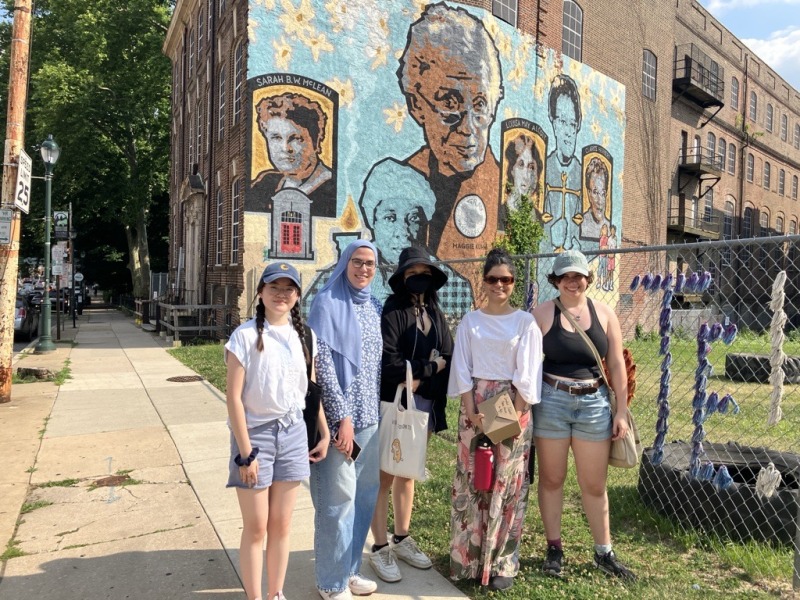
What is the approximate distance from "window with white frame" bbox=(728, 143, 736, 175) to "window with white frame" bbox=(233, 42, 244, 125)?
1122 inches

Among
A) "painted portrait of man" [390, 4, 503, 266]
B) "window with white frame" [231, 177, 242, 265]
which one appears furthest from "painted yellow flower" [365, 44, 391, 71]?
"window with white frame" [231, 177, 242, 265]

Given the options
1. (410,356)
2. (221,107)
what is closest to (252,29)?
(221,107)

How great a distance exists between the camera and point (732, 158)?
33.4m

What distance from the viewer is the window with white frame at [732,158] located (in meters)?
33.1

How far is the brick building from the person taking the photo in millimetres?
14312

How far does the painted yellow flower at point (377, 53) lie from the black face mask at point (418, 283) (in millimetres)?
13056

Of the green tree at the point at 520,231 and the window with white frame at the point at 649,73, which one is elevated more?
the window with white frame at the point at 649,73

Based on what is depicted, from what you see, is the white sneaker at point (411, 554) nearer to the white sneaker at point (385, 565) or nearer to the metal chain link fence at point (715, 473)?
the white sneaker at point (385, 565)

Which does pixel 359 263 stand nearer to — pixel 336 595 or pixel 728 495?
pixel 336 595

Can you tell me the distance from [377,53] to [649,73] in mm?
14188

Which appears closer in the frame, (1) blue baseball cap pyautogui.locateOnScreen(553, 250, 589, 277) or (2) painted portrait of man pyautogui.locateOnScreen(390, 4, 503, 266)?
(1) blue baseball cap pyautogui.locateOnScreen(553, 250, 589, 277)

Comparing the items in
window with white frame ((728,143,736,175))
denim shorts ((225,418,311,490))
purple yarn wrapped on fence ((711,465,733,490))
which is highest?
window with white frame ((728,143,736,175))

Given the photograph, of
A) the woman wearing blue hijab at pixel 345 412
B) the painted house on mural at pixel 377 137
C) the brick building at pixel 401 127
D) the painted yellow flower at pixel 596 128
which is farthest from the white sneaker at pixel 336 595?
the painted yellow flower at pixel 596 128

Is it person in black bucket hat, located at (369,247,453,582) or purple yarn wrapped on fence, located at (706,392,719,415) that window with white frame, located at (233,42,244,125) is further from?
purple yarn wrapped on fence, located at (706,392,719,415)
